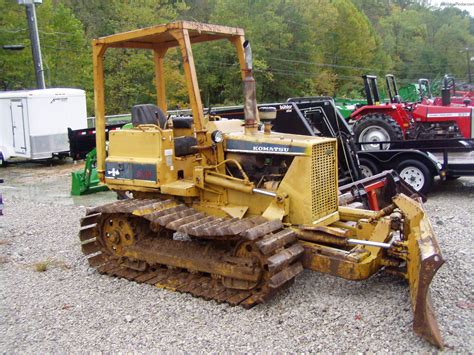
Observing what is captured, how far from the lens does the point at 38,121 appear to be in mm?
16594

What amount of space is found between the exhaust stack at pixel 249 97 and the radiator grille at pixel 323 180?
88cm

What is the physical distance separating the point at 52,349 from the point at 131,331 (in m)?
0.67

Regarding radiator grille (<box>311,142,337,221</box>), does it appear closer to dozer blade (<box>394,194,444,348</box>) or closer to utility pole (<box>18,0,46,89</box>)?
dozer blade (<box>394,194,444,348</box>)

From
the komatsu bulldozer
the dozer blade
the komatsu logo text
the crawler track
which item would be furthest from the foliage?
the dozer blade

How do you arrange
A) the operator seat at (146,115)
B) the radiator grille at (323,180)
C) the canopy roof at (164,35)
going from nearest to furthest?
the radiator grille at (323,180) < the canopy roof at (164,35) < the operator seat at (146,115)

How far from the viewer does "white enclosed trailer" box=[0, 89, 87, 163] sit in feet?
54.3

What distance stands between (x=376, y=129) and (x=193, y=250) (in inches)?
344

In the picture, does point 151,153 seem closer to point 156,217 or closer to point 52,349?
point 156,217

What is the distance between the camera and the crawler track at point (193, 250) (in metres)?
5.15

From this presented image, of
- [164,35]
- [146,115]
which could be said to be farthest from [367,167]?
[164,35]

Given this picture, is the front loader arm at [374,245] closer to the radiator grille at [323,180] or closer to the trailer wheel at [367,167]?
the radiator grille at [323,180]

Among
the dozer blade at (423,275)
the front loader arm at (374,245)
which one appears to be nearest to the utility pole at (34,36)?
the front loader arm at (374,245)

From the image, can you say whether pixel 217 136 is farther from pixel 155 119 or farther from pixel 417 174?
pixel 417 174

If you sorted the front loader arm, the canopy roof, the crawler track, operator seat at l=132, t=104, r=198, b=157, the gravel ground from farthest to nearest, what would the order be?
1. operator seat at l=132, t=104, r=198, b=157
2. the canopy roof
3. the crawler track
4. the front loader arm
5. the gravel ground
